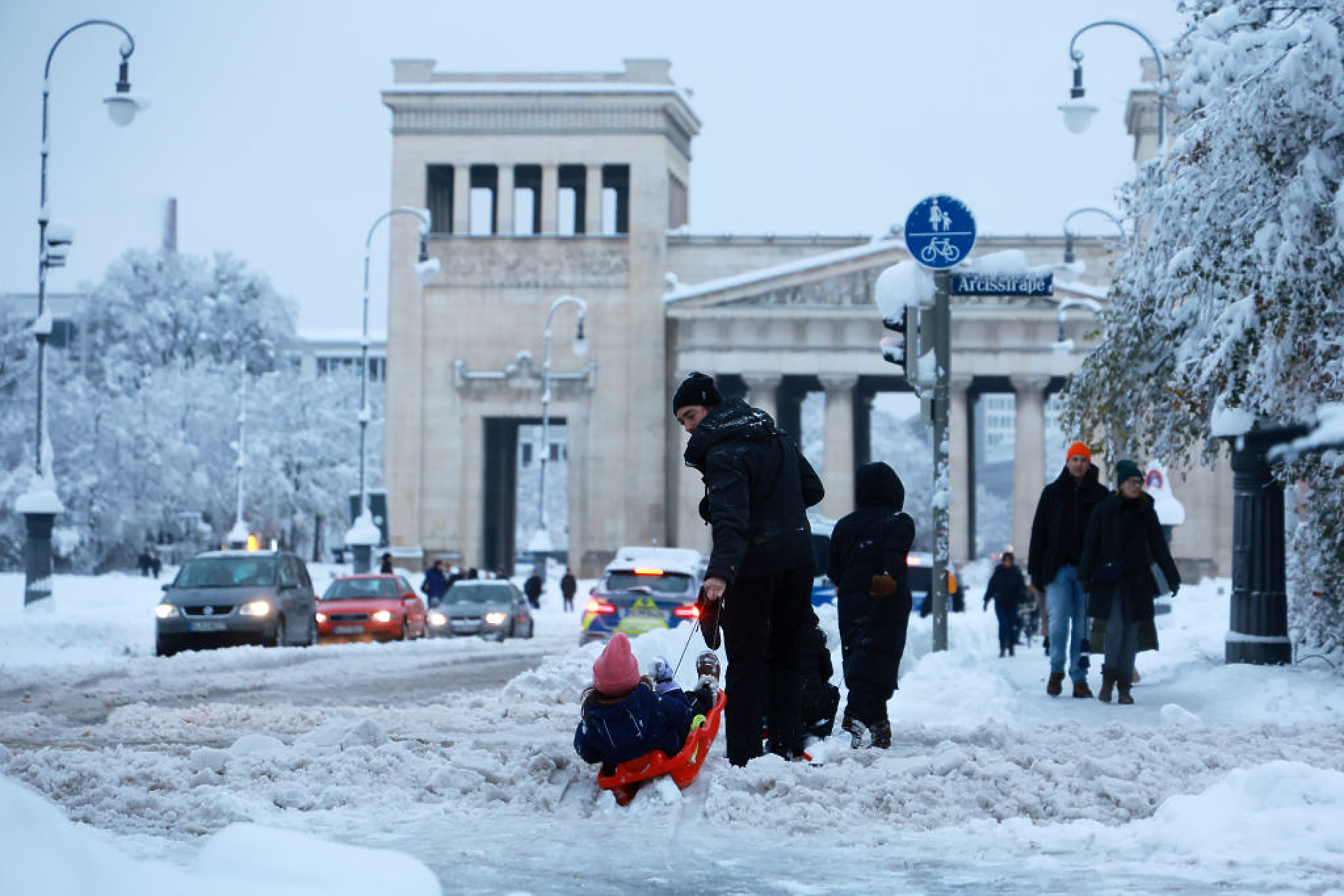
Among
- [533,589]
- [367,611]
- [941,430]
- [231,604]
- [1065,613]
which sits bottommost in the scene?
[533,589]

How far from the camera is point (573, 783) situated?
9312mm

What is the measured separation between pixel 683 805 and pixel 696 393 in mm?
2073

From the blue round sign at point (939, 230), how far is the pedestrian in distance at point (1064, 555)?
6.71 ft

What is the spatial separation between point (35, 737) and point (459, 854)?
226 inches

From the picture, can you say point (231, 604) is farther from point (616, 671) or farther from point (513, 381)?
point (513, 381)

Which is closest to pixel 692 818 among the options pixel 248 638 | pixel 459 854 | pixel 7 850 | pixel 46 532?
pixel 459 854

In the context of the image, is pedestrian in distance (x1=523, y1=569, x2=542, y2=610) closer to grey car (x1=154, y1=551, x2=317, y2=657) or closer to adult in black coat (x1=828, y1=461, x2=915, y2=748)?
grey car (x1=154, y1=551, x2=317, y2=657)

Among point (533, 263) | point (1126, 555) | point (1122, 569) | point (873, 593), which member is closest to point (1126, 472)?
point (1126, 555)

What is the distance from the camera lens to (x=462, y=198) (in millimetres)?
79812

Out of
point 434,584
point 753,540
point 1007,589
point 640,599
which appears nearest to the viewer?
point 753,540

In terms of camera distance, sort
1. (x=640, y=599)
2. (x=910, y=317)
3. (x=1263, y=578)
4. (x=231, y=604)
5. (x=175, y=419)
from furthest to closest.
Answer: (x=175, y=419)
(x=231, y=604)
(x=640, y=599)
(x=910, y=317)
(x=1263, y=578)

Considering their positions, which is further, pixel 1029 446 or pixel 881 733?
pixel 1029 446

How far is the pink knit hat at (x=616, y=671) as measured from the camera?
8961 mm

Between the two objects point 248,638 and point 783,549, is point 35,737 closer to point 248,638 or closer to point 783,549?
point 783,549
